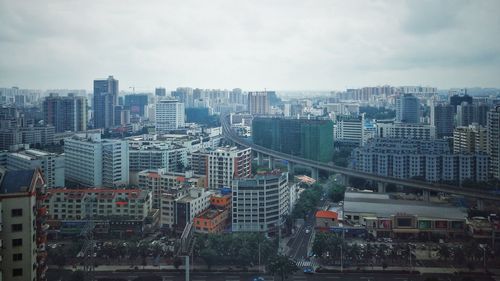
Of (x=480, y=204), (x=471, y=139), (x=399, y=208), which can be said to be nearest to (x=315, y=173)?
(x=471, y=139)

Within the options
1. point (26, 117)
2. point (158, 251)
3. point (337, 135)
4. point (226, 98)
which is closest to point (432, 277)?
point (158, 251)

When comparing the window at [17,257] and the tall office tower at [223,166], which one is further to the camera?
the tall office tower at [223,166]

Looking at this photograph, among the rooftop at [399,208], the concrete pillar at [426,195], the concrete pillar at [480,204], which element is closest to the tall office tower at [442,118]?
the concrete pillar at [426,195]

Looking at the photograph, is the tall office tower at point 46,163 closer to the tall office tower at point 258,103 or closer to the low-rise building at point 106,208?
the low-rise building at point 106,208

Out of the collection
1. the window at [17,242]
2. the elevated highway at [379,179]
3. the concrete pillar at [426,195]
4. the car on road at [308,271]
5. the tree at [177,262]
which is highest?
the window at [17,242]

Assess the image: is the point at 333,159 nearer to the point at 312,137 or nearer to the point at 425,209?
the point at 312,137

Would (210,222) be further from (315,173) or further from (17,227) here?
(315,173)
